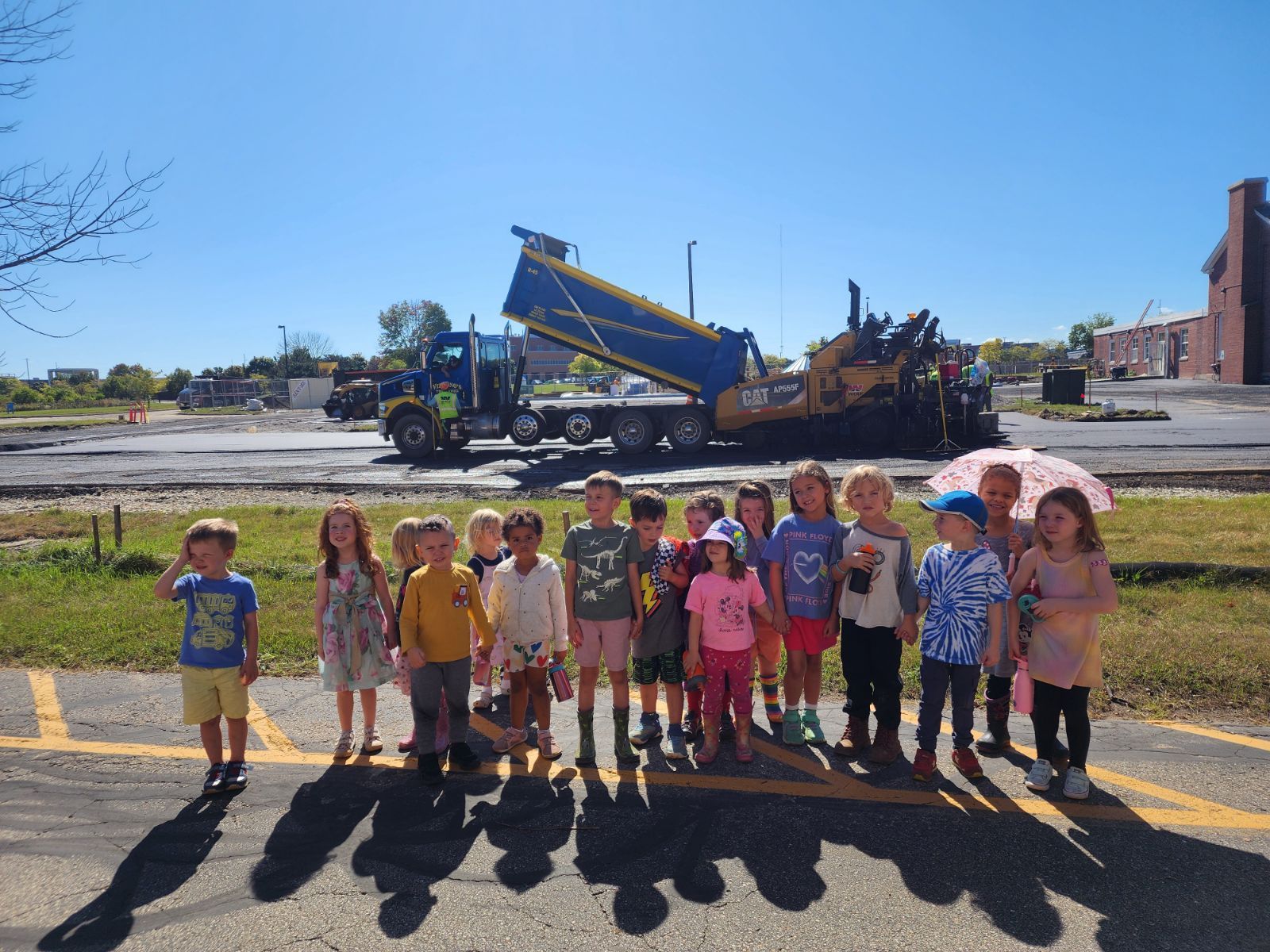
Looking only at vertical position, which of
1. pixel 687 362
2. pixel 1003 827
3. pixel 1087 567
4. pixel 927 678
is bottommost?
pixel 1003 827

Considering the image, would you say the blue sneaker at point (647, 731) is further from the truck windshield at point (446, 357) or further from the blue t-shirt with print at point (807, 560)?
the truck windshield at point (446, 357)

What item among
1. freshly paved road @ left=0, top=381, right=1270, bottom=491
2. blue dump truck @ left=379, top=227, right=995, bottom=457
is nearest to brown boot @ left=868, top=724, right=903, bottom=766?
freshly paved road @ left=0, top=381, right=1270, bottom=491

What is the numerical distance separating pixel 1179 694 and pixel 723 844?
122 inches

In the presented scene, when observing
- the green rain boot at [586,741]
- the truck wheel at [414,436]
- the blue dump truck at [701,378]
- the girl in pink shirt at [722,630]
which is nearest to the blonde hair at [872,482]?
the girl in pink shirt at [722,630]

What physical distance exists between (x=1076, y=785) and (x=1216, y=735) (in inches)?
47.3

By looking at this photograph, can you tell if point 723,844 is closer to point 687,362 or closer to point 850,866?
point 850,866

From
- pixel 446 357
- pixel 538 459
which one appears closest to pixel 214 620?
pixel 538 459

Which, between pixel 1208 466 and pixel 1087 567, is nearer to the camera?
pixel 1087 567

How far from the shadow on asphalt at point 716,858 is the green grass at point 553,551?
1.57 m

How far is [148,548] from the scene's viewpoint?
8.67m

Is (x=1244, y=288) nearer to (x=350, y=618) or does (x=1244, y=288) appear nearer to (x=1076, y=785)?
(x=1076, y=785)

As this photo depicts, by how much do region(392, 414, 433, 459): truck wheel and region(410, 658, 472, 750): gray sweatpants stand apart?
Answer: 1590 centimetres

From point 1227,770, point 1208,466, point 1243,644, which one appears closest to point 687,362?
point 1208,466

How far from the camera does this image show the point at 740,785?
3645mm
